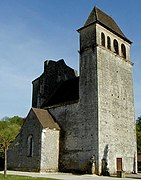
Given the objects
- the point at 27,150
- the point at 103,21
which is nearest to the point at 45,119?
the point at 27,150

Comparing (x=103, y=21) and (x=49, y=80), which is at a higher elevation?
(x=103, y=21)

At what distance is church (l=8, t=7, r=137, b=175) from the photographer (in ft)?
84.9

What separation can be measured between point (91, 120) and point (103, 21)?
1183cm

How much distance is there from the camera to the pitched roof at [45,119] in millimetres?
27953

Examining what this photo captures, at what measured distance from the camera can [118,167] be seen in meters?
26.5

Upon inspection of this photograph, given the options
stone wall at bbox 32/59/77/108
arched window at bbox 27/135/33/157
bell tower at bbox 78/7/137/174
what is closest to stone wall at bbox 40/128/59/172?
arched window at bbox 27/135/33/157

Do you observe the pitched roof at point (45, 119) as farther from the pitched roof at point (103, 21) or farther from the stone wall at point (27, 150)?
the pitched roof at point (103, 21)

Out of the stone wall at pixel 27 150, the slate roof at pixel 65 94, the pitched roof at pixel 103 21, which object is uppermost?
the pitched roof at pixel 103 21

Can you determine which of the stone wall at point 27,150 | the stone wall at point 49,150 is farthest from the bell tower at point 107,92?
the stone wall at point 27,150

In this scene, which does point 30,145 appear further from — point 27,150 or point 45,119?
point 45,119

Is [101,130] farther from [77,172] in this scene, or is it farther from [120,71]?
[120,71]

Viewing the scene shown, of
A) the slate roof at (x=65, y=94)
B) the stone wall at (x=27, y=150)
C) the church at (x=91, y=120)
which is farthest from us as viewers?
the slate roof at (x=65, y=94)

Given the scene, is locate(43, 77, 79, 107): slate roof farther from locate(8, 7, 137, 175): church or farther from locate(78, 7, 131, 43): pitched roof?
locate(78, 7, 131, 43): pitched roof

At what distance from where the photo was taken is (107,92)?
1081 inches
